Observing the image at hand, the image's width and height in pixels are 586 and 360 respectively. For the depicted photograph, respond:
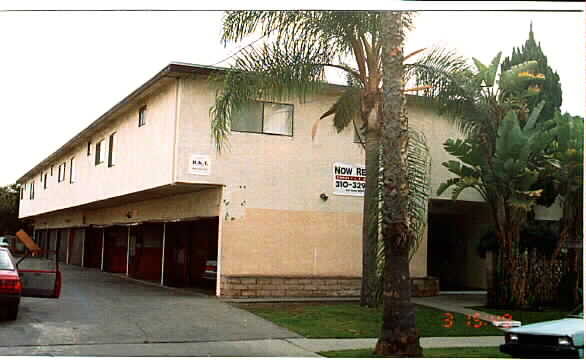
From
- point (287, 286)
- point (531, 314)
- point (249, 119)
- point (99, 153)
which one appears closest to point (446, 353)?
point (531, 314)

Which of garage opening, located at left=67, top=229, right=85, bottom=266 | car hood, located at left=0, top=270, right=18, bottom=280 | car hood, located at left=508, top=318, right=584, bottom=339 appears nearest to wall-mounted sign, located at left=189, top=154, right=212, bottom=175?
car hood, located at left=0, top=270, right=18, bottom=280

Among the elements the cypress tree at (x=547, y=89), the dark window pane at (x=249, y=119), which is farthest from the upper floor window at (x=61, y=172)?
the cypress tree at (x=547, y=89)

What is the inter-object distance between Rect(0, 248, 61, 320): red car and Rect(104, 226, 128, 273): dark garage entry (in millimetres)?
12615

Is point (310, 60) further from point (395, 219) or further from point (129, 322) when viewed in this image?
point (129, 322)

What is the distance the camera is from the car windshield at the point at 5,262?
12553 mm

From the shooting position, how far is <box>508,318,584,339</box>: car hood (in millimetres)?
9102

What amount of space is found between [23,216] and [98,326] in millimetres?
30792

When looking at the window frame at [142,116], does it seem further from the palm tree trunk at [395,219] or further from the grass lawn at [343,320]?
the palm tree trunk at [395,219]

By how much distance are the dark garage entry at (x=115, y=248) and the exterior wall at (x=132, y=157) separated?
1885 millimetres

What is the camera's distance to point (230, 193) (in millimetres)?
17141

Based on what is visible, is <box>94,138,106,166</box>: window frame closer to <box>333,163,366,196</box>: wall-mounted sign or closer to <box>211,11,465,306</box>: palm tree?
<box>333,163,366,196</box>: wall-mounted sign

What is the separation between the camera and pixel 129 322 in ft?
43.9

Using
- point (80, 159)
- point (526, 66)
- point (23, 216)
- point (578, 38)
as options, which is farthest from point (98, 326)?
point (23, 216)
